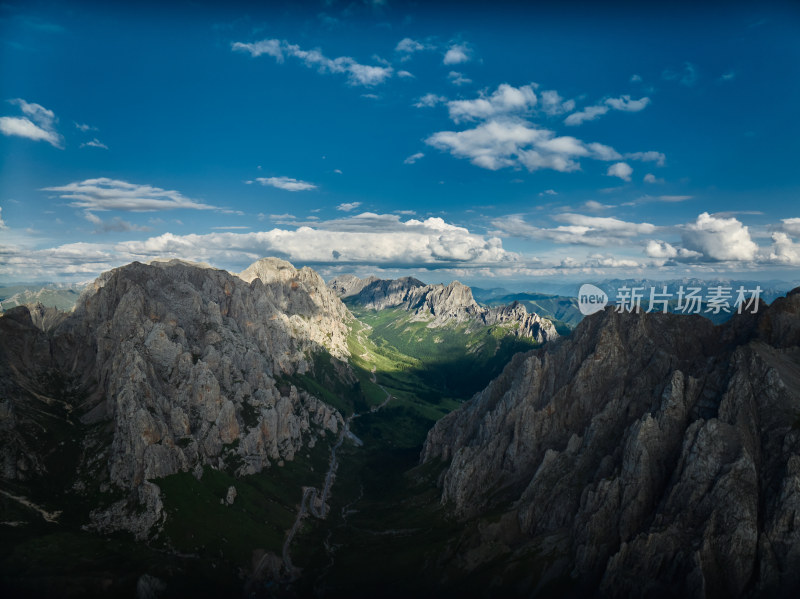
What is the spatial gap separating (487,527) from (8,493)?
155802 millimetres

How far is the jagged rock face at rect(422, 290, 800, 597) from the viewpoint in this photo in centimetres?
9688

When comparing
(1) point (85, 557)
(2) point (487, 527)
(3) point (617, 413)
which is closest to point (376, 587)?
(2) point (487, 527)

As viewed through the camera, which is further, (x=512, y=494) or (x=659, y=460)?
(x=512, y=494)

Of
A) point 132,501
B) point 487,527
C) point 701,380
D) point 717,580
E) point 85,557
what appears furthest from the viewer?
point 132,501

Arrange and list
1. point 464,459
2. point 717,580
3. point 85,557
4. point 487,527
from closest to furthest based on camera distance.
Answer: point 717,580 → point 85,557 → point 487,527 → point 464,459

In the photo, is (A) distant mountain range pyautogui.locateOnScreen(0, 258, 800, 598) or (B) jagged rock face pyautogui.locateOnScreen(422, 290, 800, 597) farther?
(A) distant mountain range pyautogui.locateOnScreen(0, 258, 800, 598)

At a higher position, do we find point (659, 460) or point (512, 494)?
point (659, 460)

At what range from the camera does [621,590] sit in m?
104

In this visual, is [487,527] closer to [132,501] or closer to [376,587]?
[376,587]

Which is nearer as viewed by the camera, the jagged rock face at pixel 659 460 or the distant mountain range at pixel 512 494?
the jagged rock face at pixel 659 460

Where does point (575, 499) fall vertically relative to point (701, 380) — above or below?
below

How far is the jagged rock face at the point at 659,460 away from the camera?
96.9 m

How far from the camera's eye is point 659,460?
123m

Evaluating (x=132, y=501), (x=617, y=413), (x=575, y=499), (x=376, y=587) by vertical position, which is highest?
(x=617, y=413)
